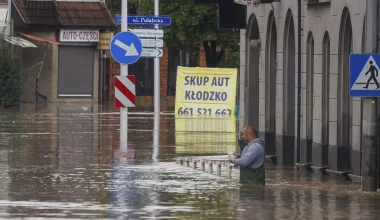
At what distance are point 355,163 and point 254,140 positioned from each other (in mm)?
3382

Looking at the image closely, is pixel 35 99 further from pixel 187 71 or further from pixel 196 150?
pixel 196 150

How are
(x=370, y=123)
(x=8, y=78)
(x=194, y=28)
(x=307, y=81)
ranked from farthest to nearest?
(x=194, y=28) → (x=8, y=78) → (x=307, y=81) → (x=370, y=123)

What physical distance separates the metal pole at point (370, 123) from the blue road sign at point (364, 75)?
0.44ft

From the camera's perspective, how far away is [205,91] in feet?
156

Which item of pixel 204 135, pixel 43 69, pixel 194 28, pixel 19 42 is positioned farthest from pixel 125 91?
pixel 43 69

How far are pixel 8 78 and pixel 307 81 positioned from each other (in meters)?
31.1

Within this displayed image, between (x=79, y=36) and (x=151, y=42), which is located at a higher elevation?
(x=79, y=36)

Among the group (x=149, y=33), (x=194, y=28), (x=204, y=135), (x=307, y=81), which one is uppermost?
(x=194, y=28)

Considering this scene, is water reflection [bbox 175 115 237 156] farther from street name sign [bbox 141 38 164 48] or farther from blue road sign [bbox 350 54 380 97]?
blue road sign [bbox 350 54 380 97]

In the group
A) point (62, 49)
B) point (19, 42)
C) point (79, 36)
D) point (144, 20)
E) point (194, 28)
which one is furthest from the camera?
point (62, 49)

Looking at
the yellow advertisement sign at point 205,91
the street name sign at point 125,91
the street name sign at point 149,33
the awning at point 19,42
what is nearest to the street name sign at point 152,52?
the street name sign at point 149,33

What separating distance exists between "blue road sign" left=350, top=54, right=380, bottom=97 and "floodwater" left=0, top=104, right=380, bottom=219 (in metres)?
1.35

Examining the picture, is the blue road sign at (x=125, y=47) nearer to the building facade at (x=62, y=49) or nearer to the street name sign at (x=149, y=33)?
the street name sign at (x=149, y=33)

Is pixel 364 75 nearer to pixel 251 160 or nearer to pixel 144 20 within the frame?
pixel 251 160
